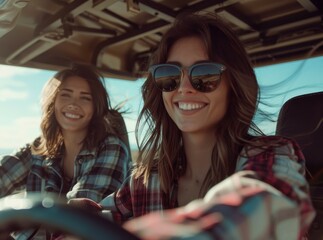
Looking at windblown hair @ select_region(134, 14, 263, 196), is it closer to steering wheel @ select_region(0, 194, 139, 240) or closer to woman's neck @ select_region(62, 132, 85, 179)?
steering wheel @ select_region(0, 194, 139, 240)

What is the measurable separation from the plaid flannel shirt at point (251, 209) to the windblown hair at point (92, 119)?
6.30 feet

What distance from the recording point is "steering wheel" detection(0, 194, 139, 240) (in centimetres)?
60

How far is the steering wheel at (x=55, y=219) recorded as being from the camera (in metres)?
0.60

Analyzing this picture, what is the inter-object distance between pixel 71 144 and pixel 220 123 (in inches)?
69.3

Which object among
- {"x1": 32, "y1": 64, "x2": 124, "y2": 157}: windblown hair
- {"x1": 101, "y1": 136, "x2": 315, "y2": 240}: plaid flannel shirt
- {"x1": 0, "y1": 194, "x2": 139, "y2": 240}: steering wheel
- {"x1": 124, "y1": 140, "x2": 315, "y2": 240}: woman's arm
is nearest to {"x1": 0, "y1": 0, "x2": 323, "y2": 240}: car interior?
{"x1": 32, "y1": 64, "x2": 124, "y2": 157}: windblown hair

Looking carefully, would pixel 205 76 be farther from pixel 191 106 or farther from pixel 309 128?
pixel 309 128

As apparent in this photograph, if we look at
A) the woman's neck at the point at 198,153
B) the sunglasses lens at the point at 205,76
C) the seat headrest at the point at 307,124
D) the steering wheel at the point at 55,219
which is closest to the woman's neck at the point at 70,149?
the woman's neck at the point at 198,153

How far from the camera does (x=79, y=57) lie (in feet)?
11.0

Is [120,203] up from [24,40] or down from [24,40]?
down

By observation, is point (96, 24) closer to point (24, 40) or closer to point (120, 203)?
point (24, 40)

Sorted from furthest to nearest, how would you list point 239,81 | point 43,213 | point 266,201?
point 239,81, point 266,201, point 43,213

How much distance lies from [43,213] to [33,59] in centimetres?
254

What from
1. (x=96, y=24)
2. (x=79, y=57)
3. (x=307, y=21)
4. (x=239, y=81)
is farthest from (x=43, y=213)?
(x=79, y=57)

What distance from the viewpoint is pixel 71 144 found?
3.32m
